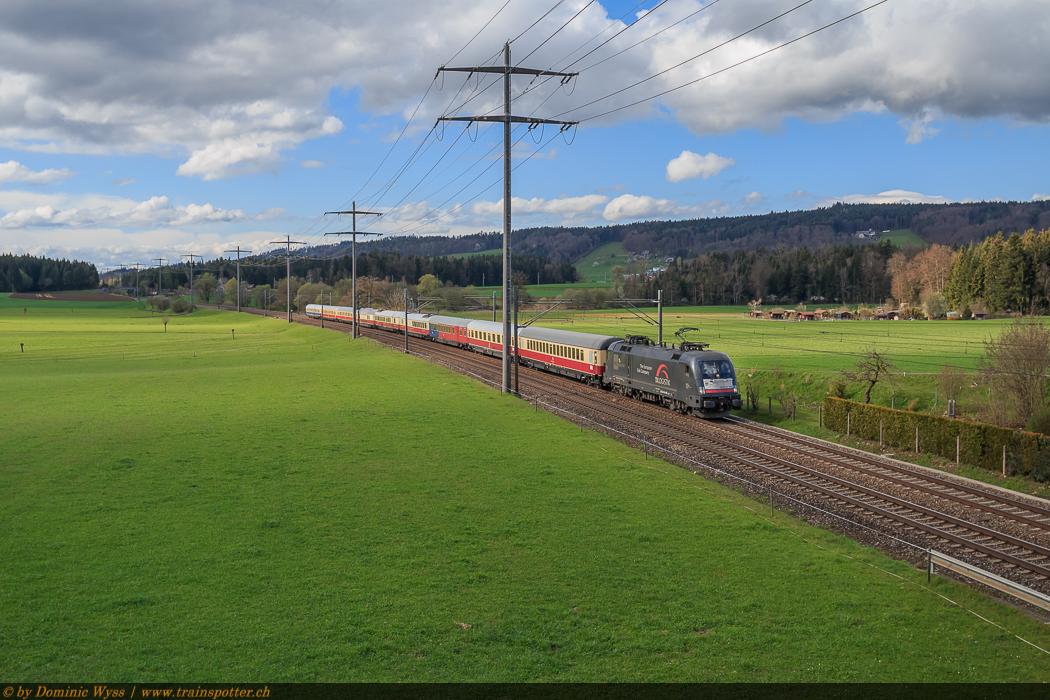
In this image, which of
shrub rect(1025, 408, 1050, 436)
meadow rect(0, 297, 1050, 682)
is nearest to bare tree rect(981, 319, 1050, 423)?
shrub rect(1025, 408, 1050, 436)

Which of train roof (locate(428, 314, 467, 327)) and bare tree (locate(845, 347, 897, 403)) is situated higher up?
train roof (locate(428, 314, 467, 327))

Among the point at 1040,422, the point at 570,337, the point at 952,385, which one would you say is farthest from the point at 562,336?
the point at 1040,422

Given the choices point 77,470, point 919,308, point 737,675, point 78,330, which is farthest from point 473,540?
point 919,308

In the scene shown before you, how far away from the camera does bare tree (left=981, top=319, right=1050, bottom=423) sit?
110 ft

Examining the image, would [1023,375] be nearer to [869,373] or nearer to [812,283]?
[869,373]

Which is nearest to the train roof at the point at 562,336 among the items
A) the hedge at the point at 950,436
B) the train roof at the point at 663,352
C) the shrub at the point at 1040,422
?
the train roof at the point at 663,352

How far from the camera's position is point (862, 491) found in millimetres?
23891

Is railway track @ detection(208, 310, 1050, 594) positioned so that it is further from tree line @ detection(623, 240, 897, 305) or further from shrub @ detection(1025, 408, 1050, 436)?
tree line @ detection(623, 240, 897, 305)

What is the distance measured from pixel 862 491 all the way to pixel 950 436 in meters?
8.53

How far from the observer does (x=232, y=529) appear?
1778 centimetres

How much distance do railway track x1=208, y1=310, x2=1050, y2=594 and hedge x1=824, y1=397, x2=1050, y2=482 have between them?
2.71 m

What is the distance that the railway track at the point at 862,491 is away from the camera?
18595mm
